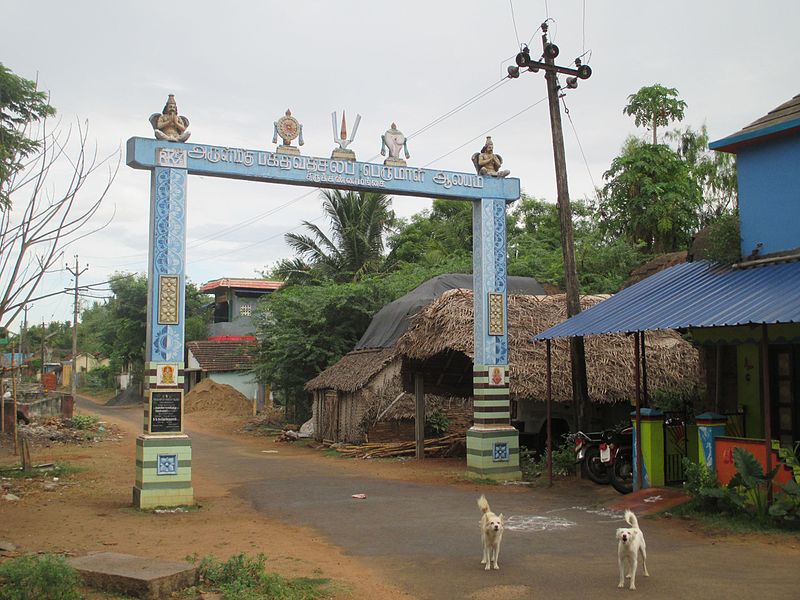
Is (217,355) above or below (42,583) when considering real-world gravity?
above

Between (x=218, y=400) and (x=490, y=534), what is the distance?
106 ft

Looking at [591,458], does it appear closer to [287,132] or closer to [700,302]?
[700,302]

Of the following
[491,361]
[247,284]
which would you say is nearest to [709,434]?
[491,361]

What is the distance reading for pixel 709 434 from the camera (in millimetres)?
10703

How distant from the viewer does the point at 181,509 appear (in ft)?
38.9

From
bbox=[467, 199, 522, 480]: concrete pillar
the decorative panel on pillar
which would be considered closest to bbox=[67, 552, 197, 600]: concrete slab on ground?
the decorative panel on pillar

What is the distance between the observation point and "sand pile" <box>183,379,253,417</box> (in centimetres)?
3734

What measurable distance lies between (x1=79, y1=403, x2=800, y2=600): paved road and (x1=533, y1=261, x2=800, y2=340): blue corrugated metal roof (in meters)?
2.53

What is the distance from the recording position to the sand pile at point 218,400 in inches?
1470

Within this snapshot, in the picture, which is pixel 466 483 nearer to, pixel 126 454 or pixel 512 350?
pixel 512 350

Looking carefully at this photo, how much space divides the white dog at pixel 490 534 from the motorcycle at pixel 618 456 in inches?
210

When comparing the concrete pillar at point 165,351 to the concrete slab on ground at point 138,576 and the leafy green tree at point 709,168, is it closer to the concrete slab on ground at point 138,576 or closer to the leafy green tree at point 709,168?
the concrete slab on ground at point 138,576

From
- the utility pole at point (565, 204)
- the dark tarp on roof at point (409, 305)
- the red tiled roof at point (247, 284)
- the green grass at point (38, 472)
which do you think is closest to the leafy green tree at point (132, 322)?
the red tiled roof at point (247, 284)

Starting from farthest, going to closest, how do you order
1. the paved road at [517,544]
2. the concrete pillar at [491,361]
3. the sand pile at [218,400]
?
the sand pile at [218,400] → the concrete pillar at [491,361] → the paved road at [517,544]
